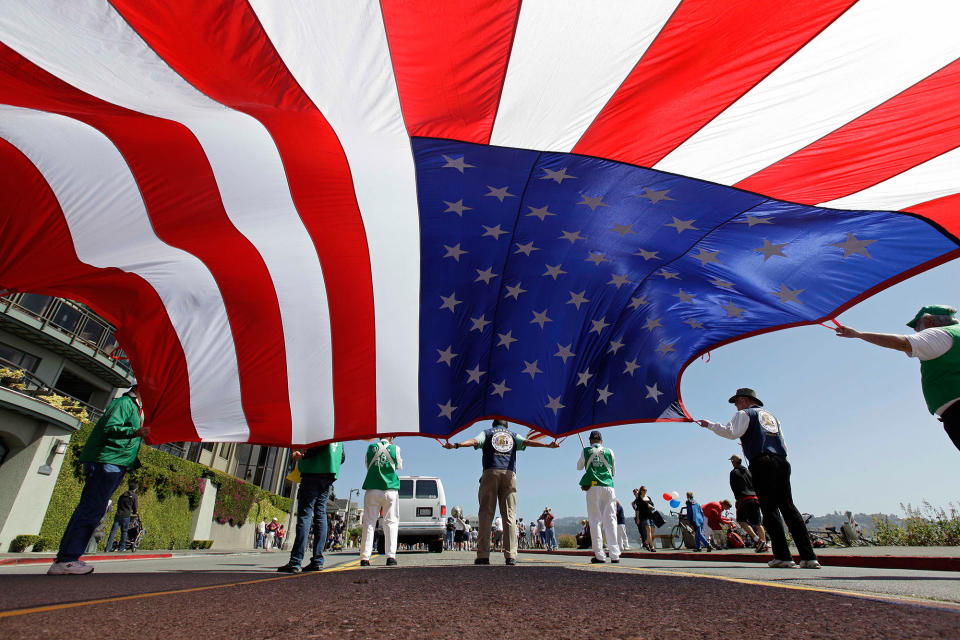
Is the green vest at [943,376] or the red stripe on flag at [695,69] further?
the green vest at [943,376]

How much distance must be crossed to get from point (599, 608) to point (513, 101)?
9.00 feet

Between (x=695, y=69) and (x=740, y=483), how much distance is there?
25.6 ft

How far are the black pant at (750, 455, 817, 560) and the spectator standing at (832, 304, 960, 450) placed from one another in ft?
4.33

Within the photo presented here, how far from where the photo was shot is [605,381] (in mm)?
4949

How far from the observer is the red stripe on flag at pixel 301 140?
9.47 feet

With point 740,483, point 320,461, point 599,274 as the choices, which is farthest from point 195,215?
point 740,483

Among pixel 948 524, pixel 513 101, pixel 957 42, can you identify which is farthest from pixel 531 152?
pixel 948 524

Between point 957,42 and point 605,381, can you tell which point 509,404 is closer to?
point 605,381

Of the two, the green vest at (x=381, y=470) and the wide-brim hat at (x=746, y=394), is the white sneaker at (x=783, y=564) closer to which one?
the wide-brim hat at (x=746, y=394)

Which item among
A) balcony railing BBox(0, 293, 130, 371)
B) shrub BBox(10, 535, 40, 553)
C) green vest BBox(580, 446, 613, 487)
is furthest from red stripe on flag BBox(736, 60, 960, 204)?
balcony railing BBox(0, 293, 130, 371)

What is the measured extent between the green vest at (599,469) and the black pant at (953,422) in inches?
152

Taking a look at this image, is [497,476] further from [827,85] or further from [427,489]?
[427,489]

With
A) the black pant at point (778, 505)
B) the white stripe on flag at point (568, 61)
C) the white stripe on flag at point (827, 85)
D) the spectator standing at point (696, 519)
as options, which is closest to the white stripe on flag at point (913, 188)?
the white stripe on flag at point (827, 85)

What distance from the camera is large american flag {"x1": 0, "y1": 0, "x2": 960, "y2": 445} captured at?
9.44 feet
